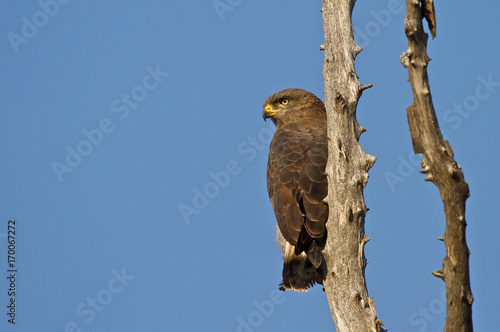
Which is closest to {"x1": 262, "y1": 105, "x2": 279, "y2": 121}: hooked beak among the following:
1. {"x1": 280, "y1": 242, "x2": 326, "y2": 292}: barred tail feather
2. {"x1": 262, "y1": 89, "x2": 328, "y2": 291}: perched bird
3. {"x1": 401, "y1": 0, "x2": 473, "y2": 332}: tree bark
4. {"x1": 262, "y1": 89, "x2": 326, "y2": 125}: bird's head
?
{"x1": 262, "y1": 89, "x2": 326, "y2": 125}: bird's head

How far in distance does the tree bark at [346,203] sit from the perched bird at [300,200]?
0.35 metres

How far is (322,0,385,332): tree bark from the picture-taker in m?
6.34

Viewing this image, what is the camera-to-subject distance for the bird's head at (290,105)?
948 centimetres

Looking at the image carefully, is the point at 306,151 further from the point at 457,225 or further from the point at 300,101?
the point at 457,225

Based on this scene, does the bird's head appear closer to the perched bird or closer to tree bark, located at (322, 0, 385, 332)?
the perched bird

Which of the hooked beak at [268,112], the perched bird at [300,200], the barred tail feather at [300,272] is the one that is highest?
the hooked beak at [268,112]

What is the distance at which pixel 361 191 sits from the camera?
254 inches

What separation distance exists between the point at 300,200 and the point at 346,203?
888 mm

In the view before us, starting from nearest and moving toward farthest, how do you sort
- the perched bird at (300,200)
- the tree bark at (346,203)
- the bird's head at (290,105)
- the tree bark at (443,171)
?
the tree bark at (443,171), the tree bark at (346,203), the perched bird at (300,200), the bird's head at (290,105)

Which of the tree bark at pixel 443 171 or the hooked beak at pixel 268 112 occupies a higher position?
the hooked beak at pixel 268 112

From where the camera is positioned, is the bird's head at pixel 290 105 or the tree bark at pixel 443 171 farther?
the bird's head at pixel 290 105

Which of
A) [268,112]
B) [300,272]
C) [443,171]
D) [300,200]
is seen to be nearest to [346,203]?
[300,200]

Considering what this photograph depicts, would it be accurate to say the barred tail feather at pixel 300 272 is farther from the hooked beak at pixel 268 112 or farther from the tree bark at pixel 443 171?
the hooked beak at pixel 268 112

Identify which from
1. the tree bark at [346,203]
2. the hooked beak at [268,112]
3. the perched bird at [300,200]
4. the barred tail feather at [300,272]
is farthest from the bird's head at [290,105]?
the tree bark at [346,203]
